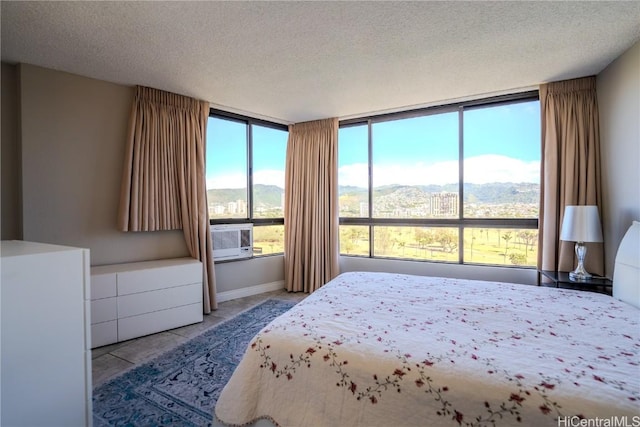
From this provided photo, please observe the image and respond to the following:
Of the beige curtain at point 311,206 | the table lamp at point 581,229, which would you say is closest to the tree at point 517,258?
the table lamp at point 581,229

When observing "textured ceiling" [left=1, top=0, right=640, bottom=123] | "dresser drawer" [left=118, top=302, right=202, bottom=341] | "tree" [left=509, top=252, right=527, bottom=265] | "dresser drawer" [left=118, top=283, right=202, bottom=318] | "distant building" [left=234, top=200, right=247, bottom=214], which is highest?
"textured ceiling" [left=1, top=0, right=640, bottom=123]

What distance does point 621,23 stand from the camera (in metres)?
2.02

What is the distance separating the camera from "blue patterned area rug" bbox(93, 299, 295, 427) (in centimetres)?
171

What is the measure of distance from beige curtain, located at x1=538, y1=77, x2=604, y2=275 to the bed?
1142 millimetres

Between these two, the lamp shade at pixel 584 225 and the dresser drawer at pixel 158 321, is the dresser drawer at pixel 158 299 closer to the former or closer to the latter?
the dresser drawer at pixel 158 321

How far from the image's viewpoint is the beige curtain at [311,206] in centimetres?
419

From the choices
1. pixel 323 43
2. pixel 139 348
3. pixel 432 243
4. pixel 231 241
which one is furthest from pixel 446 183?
pixel 139 348

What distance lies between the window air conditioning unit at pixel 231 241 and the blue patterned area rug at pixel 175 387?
1234 millimetres

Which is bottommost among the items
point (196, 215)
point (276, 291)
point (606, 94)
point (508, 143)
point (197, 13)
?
point (276, 291)

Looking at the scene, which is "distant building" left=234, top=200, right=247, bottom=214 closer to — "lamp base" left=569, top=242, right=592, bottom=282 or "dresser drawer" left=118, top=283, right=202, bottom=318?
"dresser drawer" left=118, top=283, right=202, bottom=318

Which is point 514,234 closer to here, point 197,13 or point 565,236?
point 565,236

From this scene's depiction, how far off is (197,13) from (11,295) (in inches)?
72.2

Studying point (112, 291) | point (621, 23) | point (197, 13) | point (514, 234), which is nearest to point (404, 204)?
point (514, 234)

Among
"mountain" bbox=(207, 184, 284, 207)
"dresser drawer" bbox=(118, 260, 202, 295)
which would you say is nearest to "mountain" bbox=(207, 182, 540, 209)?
"mountain" bbox=(207, 184, 284, 207)
